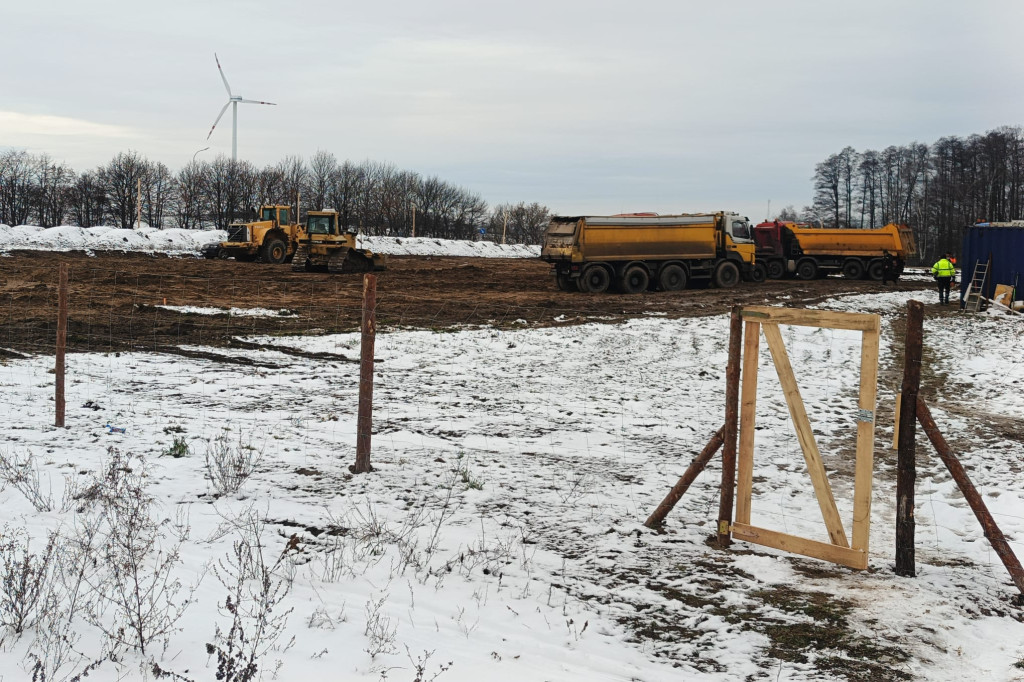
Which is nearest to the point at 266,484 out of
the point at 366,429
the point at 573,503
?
the point at 366,429

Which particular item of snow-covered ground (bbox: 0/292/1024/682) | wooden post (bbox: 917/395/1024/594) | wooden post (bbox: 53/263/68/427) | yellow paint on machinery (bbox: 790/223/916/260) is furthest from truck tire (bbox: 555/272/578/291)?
wooden post (bbox: 917/395/1024/594)

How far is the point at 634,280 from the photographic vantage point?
26859 millimetres

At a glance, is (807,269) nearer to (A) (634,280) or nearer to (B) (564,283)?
(A) (634,280)

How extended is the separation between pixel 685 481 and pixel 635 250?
2110cm

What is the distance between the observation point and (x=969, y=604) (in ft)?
16.2

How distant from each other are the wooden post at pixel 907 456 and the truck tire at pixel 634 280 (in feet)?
Result: 70.2

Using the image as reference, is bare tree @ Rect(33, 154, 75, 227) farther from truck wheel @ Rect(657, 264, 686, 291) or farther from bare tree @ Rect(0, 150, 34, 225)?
truck wheel @ Rect(657, 264, 686, 291)

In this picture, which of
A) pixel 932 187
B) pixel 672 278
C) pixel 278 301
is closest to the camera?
pixel 278 301

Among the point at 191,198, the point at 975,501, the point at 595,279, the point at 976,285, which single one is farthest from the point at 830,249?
the point at 191,198

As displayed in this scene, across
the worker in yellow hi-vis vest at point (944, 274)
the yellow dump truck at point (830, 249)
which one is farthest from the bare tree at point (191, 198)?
the worker in yellow hi-vis vest at point (944, 274)

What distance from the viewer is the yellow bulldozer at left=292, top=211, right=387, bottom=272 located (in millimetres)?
32781

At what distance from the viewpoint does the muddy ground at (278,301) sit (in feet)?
49.7

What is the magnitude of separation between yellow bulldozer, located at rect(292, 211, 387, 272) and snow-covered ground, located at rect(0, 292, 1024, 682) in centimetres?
2102

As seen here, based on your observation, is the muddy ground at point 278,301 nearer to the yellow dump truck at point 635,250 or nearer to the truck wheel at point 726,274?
the truck wheel at point 726,274
